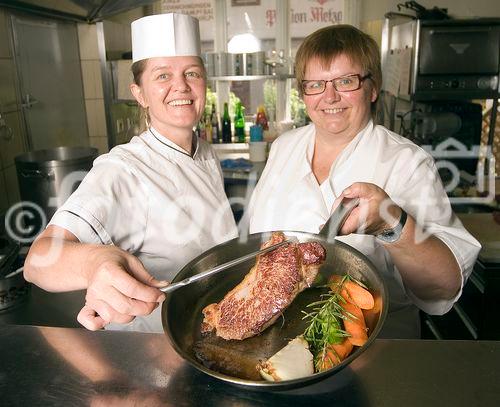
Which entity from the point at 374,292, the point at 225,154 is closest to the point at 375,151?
the point at 374,292

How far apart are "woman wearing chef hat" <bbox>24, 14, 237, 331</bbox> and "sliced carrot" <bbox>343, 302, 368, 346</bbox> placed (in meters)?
0.48

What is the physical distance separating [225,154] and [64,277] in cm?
328

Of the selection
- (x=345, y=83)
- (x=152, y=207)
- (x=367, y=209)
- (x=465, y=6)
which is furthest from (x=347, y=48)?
(x=465, y=6)

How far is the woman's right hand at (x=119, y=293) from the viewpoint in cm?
66

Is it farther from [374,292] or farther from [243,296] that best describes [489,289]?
[243,296]

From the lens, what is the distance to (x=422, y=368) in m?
0.69

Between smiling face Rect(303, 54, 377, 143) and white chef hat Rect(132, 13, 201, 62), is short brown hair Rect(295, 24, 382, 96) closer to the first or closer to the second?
smiling face Rect(303, 54, 377, 143)

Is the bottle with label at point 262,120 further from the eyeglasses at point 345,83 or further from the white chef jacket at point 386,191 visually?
the eyeglasses at point 345,83

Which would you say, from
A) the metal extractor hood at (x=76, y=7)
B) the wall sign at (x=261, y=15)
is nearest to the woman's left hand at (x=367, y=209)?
the metal extractor hood at (x=76, y=7)

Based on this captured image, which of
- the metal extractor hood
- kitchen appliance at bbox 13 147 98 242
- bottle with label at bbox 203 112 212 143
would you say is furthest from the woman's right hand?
bottle with label at bbox 203 112 212 143

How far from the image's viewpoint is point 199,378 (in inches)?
27.3

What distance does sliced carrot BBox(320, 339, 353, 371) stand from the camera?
2.18 ft

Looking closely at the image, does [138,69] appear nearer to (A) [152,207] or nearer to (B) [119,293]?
(A) [152,207]

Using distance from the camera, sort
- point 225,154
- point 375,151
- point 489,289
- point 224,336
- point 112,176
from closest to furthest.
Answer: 1. point 224,336
2. point 112,176
3. point 375,151
4. point 489,289
5. point 225,154
